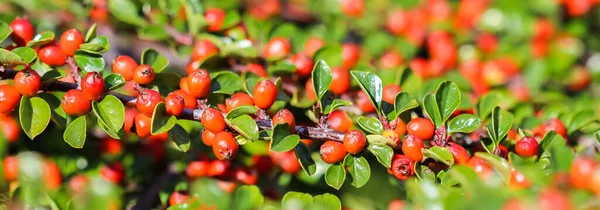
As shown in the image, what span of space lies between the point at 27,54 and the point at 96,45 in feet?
0.57

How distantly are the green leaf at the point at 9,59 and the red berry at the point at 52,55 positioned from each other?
0.16 m

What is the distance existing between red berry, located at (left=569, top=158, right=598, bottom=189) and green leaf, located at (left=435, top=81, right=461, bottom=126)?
1.39 feet

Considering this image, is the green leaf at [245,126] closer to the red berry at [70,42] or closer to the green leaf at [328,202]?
the green leaf at [328,202]

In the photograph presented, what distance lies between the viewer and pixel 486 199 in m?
0.88

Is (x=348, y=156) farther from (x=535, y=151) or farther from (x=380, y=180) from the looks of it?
(x=380, y=180)

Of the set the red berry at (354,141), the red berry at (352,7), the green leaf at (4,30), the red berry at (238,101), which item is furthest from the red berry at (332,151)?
the red berry at (352,7)

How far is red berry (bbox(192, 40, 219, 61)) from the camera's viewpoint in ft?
5.99

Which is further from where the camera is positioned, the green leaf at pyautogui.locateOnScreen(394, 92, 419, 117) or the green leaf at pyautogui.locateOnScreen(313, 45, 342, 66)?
the green leaf at pyautogui.locateOnScreen(313, 45, 342, 66)

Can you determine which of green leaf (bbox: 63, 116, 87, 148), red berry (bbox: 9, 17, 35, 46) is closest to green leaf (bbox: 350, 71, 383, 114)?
green leaf (bbox: 63, 116, 87, 148)

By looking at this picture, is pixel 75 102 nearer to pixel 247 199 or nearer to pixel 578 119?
pixel 247 199

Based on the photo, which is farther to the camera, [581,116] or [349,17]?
[349,17]

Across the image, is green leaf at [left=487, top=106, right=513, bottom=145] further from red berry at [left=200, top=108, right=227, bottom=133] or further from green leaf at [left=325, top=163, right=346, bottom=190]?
red berry at [left=200, top=108, right=227, bottom=133]

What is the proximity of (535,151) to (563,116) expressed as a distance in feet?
1.45

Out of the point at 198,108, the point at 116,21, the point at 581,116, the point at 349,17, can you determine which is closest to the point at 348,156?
the point at 198,108
